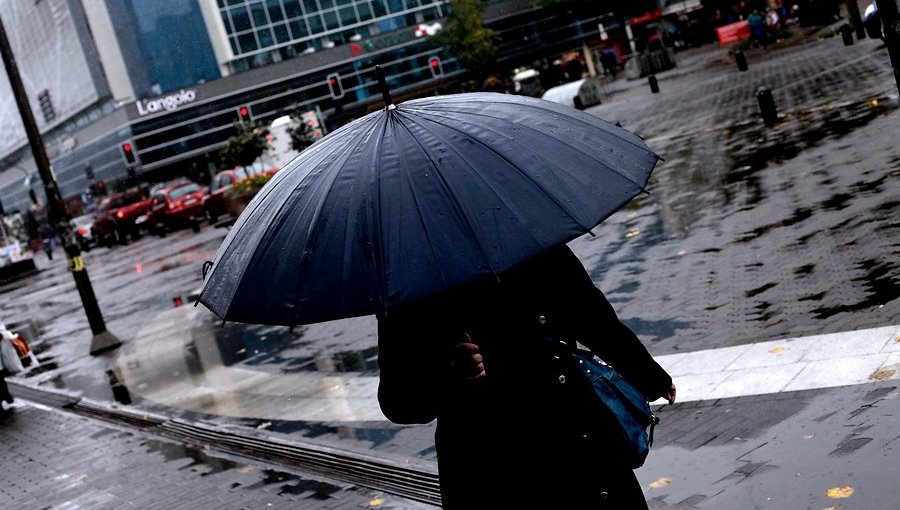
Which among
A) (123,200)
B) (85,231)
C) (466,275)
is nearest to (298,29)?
(123,200)

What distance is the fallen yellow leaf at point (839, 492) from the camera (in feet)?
15.1

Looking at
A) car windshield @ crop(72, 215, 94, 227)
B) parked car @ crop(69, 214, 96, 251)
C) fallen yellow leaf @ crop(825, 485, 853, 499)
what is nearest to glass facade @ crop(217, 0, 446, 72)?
parked car @ crop(69, 214, 96, 251)

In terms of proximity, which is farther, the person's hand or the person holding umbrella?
the person's hand

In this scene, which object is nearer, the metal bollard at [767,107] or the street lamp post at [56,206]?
the street lamp post at [56,206]

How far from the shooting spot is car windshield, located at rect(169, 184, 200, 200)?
41.6m

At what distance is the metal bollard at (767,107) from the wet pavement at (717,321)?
1.20 feet

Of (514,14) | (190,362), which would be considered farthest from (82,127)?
(190,362)

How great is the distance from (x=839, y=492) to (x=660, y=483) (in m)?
1.07

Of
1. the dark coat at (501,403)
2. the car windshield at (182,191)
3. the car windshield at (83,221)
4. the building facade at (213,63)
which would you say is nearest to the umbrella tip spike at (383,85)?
the dark coat at (501,403)

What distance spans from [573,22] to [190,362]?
74.4 meters

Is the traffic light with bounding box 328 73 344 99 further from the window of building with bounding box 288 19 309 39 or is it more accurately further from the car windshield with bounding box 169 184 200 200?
the window of building with bounding box 288 19 309 39

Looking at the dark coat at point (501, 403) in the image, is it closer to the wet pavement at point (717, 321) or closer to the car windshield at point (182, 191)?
the wet pavement at point (717, 321)

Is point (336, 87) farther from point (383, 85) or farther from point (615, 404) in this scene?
point (615, 404)

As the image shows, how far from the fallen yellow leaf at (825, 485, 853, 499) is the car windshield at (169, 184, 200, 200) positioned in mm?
Result: 38735
